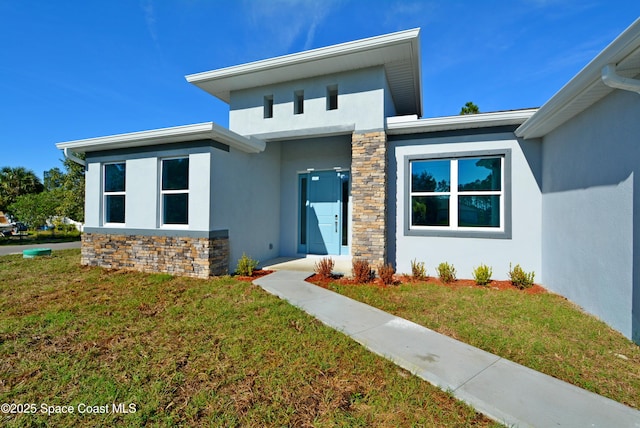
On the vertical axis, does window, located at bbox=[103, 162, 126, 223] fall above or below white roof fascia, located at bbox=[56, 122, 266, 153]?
below

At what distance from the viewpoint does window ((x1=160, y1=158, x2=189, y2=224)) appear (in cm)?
725

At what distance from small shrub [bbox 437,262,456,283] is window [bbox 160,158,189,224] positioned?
21.3ft

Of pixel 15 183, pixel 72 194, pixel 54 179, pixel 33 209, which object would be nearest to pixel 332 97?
pixel 33 209

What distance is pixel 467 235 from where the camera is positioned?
6984 millimetres

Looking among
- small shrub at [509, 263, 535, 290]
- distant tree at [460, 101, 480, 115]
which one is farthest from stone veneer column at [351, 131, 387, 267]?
distant tree at [460, 101, 480, 115]

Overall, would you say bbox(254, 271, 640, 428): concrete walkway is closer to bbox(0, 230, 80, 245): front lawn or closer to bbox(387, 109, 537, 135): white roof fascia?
bbox(387, 109, 537, 135): white roof fascia

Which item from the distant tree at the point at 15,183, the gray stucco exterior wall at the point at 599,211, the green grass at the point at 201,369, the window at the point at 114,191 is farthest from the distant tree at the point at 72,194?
the gray stucco exterior wall at the point at 599,211

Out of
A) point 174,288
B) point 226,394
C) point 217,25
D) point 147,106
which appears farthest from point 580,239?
point 147,106

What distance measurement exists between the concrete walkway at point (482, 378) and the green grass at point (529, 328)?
0.28 metres

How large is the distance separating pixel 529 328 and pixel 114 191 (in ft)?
33.8

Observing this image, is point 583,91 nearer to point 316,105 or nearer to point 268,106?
point 316,105

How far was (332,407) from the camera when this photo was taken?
7.95ft

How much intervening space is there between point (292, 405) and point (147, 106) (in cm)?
1416

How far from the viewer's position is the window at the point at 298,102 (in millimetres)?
8445
